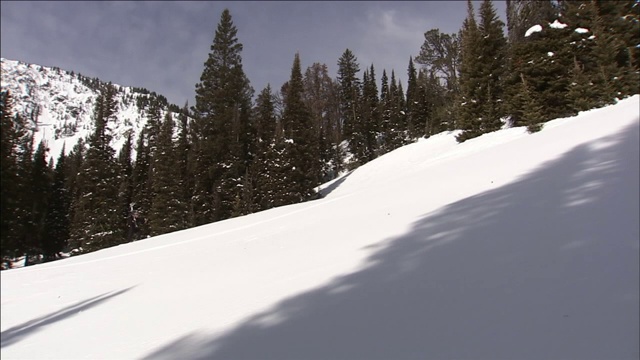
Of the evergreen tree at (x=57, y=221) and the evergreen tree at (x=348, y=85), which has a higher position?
the evergreen tree at (x=348, y=85)

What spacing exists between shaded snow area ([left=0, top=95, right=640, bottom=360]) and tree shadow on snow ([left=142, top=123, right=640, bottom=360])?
1 cm

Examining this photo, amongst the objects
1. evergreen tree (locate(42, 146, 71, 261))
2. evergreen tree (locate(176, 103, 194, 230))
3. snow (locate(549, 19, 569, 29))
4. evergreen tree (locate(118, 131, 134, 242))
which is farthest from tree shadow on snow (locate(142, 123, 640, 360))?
evergreen tree (locate(42, 146, 71, 261))

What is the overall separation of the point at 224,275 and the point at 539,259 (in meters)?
4.55

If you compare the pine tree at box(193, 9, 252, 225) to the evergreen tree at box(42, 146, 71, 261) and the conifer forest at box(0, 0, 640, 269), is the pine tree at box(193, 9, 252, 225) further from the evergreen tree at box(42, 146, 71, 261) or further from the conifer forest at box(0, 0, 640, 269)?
the evergreen tree at box(42, 146, 71, 261)

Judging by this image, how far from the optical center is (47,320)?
5.79 metres

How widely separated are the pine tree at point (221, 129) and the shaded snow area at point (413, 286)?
22.3 metres

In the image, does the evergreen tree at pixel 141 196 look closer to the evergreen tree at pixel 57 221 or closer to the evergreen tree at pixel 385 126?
the evergreen tree at pixel 57 221

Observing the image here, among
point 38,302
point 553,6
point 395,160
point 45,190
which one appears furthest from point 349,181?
point 45,190

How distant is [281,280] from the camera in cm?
488

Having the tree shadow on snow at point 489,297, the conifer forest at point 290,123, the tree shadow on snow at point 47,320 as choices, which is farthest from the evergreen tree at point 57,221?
the tree shadow on snow at point 489,297

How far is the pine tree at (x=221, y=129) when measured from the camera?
30.8 meters

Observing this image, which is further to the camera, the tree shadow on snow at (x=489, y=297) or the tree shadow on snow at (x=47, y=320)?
the tree shadow on snow at (x=47, y=320)

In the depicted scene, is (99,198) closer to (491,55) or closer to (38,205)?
(38,205)

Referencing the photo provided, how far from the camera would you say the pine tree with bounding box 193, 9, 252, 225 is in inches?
1214
